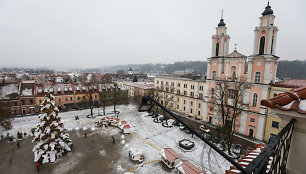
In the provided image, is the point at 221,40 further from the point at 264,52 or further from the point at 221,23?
the point at 264,52

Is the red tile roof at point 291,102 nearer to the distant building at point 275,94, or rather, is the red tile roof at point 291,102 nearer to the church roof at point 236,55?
the distant building at point 275,94

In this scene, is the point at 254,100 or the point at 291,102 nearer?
the point at 291,102

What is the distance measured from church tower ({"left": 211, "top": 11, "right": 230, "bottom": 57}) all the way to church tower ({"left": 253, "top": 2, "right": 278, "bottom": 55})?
497cm

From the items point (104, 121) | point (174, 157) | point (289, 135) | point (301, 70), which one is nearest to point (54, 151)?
point (104, 121)

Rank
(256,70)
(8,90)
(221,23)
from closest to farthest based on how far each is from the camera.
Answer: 1. (256,70)
2. (221,23)
3. (8,90)

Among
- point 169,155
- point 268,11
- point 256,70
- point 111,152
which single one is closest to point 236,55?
point 256,70

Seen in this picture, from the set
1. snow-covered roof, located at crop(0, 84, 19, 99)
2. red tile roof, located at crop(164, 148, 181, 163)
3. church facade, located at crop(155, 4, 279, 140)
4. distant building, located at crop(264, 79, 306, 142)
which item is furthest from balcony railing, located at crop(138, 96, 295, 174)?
snow-covered roof, located at crop(0, 84, 19, 99)

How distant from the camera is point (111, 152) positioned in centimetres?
1766

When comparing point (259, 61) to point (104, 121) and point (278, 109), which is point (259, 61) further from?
point (104, 121)

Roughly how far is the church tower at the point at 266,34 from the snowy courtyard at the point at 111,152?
53.2ft

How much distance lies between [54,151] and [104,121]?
9.83 m

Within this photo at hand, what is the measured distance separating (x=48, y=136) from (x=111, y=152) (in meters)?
7.42

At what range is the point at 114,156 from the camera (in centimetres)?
1684

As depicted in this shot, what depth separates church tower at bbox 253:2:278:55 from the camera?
19656 mm
